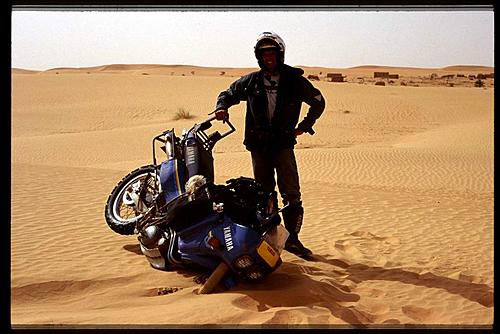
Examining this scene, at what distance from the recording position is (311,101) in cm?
599

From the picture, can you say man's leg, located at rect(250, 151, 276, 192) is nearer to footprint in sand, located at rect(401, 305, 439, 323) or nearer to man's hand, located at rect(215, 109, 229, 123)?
man's hand, located at rect(215, 109, 229, 123)

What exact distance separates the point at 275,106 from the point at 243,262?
1784 mm

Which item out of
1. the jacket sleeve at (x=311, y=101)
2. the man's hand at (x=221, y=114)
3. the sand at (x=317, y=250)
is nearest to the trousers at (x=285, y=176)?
the jacket sleeve at (x=311, y=101)

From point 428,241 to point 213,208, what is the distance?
140 inches

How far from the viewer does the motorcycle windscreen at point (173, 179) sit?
5.52 m

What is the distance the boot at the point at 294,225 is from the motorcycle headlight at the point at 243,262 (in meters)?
1.40

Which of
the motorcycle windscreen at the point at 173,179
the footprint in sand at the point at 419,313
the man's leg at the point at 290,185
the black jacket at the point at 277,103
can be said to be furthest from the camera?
the man's leg at the point at 290,185

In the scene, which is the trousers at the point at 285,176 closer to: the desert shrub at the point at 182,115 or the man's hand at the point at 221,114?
the man's hand at the point at 221,114

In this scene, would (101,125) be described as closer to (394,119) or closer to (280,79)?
(394,119)

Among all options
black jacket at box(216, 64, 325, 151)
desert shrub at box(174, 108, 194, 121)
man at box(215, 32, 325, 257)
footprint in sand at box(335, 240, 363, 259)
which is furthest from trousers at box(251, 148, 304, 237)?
desert shrub at box(174, 108, 194, 121)

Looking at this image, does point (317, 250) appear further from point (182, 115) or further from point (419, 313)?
point (182, 115)

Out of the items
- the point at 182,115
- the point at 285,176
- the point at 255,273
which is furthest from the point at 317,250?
the point at 182,115

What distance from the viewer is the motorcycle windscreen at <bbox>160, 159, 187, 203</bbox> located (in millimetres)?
5516

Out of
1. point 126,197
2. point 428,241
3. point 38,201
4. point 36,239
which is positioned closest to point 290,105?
point 126,197
